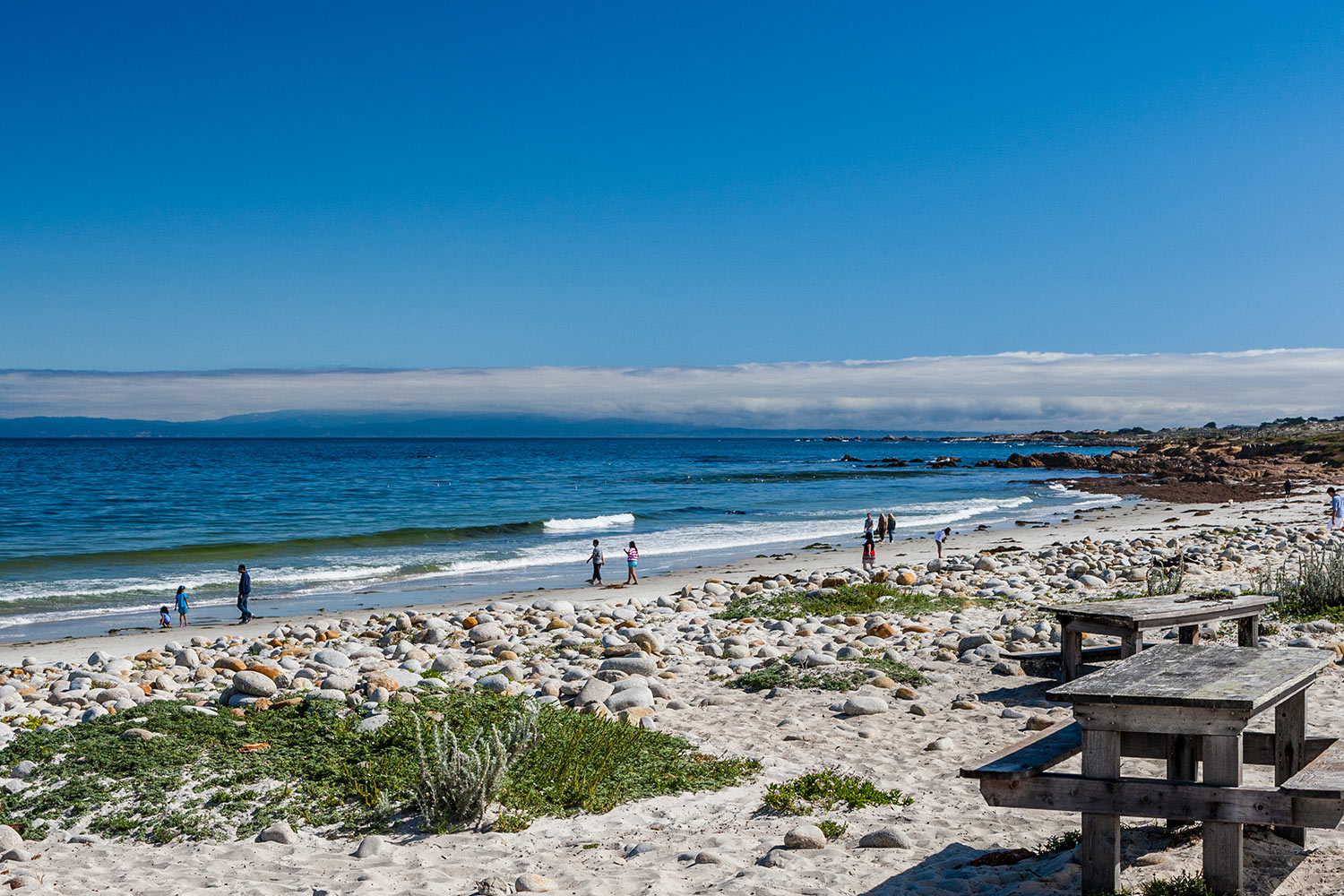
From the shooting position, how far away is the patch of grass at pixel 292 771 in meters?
6.30

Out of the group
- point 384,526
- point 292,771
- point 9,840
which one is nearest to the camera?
point 9,840

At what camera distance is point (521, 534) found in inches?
1419

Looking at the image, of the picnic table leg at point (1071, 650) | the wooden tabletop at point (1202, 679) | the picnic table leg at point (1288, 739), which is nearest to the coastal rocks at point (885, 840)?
the wooden tabletop at point (1202, 679)

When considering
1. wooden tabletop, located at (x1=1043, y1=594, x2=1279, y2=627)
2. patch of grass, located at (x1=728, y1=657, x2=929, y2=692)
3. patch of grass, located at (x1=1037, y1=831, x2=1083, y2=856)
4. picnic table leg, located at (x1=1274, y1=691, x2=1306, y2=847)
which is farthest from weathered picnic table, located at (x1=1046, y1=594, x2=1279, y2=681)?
patch of grass, located at (x1=1037, y1=831, x2=1083, y2=856)

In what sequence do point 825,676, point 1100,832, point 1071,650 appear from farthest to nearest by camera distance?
point 825,676 < point 1071,650 < point 1100,832

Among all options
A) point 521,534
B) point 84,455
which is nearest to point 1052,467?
point 521,534

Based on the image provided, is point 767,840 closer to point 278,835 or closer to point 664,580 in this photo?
point 278,835

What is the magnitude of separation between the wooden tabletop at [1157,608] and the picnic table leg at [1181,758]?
2.98 meters

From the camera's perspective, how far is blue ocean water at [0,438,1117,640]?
77.7 feet

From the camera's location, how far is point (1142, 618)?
26.7 feet

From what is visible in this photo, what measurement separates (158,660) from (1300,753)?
12309 millimetres

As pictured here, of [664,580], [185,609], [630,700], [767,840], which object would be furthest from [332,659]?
[664,580]

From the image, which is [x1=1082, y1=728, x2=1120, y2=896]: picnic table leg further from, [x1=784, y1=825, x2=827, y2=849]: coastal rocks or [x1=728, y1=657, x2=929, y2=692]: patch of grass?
[x1=728, y1=657, x2=929, y2=692]: patch of grass

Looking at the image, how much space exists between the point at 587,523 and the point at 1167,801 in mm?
35832
